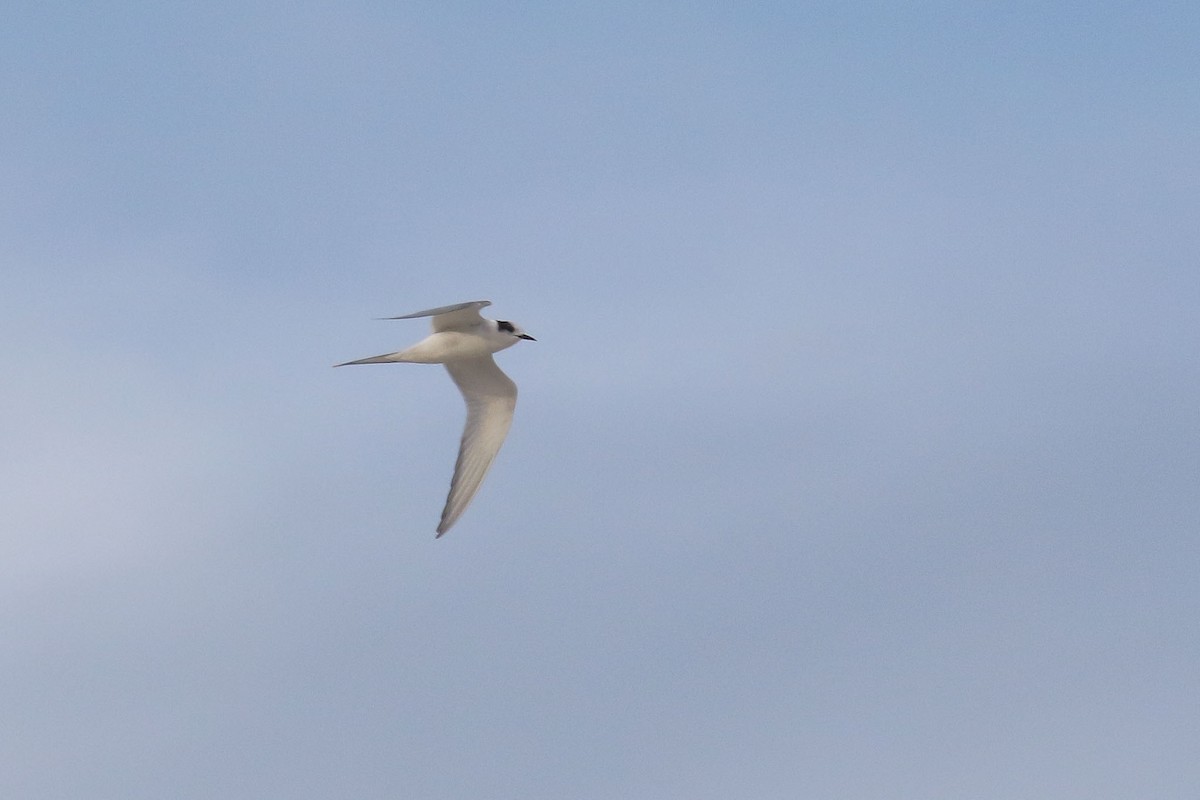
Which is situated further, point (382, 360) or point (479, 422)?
point (479, 422)

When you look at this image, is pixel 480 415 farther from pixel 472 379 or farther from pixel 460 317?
pixel 460 317

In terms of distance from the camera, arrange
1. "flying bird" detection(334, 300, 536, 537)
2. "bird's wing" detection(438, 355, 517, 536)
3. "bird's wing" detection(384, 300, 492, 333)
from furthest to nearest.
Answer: "bird's wing" detection(438, 355, 517, 536), "flying bird" detection(334, 300, 536, 537), "bird's wing" detection(384, 300, 492, 333)

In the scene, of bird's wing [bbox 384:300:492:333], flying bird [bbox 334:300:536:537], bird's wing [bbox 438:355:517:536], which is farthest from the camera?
bird's wing [bbox 438:355:517:536]

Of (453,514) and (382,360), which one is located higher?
(382,360)

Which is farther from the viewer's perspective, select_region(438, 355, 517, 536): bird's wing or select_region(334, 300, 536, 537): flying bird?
select_region(438, 355, 517, 536): bird's wing

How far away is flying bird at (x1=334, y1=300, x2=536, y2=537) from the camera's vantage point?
2431 cm

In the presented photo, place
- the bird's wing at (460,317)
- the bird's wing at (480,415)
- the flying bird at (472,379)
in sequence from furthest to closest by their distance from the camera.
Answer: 1. the bird's wing at (480,415)
2. the flying bird at (472,379)
3. the bird's wing at (460,317)

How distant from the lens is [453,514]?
81.1 ft

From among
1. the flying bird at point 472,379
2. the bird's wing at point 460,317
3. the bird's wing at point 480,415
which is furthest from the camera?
the bird's wing at point 480,415

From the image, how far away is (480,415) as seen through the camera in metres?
25.9

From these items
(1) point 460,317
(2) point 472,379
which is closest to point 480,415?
(2) point 472,379

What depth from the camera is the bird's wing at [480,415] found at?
25.5 metres

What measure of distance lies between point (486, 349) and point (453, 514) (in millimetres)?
2966

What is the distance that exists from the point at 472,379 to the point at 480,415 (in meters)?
0.68
